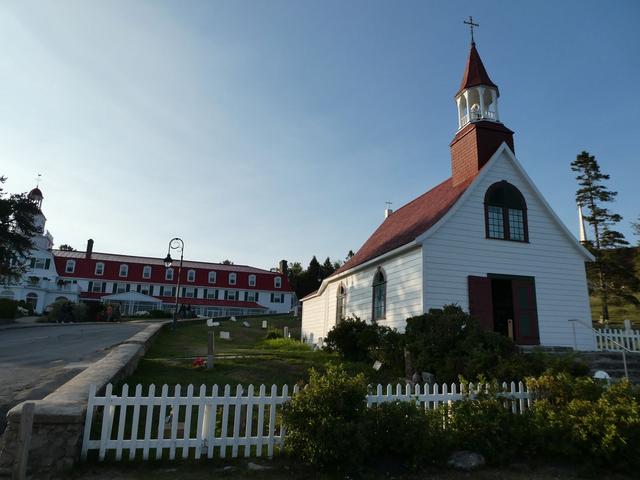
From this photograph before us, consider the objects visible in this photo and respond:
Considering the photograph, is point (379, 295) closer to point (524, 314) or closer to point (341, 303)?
point (341, 303)

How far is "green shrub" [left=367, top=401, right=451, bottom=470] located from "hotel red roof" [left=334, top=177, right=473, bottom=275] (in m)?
9.05

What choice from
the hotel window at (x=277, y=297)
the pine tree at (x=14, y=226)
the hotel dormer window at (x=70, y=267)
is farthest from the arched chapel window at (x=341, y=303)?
the hotel dormer window at (x=70, y=267)

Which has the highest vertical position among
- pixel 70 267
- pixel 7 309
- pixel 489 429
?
pixel 70 267

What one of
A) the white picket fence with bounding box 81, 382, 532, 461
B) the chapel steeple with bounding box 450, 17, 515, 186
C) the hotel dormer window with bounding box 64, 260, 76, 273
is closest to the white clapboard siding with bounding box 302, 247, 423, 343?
the chapel steeple with bounding box 450, 17, 515, 186

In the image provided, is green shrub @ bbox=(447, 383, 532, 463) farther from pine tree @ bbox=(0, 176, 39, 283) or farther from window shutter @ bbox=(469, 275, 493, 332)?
pine tree @ bbox=(0, 176, 39, 283)

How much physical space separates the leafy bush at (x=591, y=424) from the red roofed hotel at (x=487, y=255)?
6.84 meters

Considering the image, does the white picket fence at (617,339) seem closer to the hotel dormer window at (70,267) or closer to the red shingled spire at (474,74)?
the red shingled spire at (474,74)

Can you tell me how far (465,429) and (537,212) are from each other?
1216cm

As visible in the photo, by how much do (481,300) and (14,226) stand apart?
103ft

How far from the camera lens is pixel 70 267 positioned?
5662 centimetres

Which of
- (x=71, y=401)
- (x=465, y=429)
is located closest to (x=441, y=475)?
(x=465, y=429)

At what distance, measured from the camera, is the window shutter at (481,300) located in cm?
1500

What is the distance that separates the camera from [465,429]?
22.7ft

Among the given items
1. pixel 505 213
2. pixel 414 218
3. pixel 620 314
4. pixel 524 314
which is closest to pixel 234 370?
pixel 524 314
